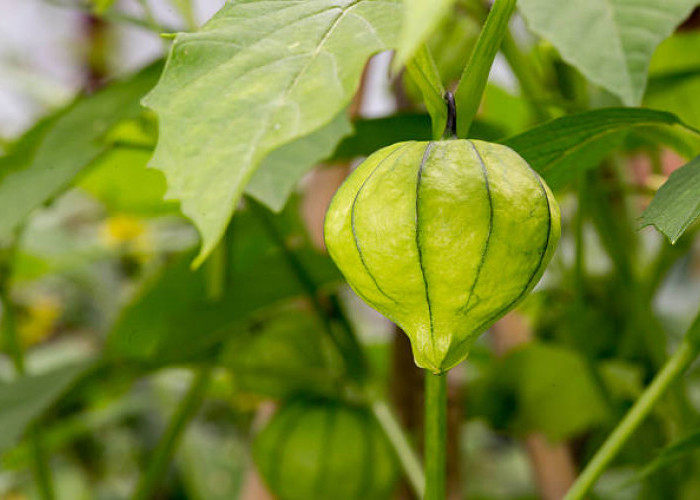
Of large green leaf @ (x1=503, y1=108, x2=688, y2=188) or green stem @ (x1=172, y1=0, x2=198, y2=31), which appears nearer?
large green leaf @ (x1=503, y1=108, x2=688, y2=188)

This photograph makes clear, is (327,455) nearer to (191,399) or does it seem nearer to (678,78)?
(191,399)

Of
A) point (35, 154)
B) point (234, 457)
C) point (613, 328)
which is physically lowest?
point (234, 457)

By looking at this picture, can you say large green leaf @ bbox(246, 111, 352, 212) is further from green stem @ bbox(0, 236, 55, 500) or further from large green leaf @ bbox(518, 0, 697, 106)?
green stem @ bbox(0, 236, 55, 500)

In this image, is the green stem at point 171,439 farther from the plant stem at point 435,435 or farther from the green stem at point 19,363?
the plant stem at point 435,435

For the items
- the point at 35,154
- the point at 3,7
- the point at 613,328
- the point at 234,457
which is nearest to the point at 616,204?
the point at 613,328

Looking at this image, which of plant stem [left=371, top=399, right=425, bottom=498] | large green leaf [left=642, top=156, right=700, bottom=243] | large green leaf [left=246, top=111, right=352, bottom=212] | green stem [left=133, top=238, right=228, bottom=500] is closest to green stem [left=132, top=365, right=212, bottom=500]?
green stem [left=133, top=238, right=228, bottom=500]

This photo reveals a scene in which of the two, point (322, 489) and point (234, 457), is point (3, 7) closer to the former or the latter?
point (234, 457)

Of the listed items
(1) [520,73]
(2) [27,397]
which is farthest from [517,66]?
(2) [27,397]
